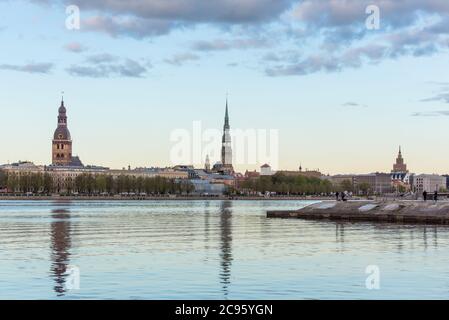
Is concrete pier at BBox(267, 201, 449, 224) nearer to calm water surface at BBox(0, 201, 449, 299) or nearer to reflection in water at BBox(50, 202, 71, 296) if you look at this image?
calm water surface at BBox(0, 201, 449, 299)

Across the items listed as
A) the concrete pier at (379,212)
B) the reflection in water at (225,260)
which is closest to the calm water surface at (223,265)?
the reflection in water at (225,260)

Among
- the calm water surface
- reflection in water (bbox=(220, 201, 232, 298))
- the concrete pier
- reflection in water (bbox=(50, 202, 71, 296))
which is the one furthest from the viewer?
the concrete pier

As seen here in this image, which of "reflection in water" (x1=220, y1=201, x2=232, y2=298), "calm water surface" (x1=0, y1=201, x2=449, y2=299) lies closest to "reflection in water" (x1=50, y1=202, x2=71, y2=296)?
"calm water surface" (x1=0, y1=201, x2=449, y2=299)

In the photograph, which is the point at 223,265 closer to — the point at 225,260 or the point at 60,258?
the point at 225,260

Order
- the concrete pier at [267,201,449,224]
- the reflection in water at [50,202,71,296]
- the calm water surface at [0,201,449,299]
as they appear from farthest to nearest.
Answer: the concrete pier at [267,201,449,224] < the reflection in water at [50,202,71,296] < the calm water surface at [0,201,449,299]

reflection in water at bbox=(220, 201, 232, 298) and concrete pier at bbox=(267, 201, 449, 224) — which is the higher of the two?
concrete pier at bbox=(267, 201, 449, 224)

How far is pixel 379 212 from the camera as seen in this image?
7094cm

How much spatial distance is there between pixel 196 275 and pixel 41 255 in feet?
30.1

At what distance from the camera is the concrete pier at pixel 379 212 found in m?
65.2

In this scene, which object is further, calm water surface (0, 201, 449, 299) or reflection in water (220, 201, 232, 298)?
reflection in water (220, 201, 232, 298)

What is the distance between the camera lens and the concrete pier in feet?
214

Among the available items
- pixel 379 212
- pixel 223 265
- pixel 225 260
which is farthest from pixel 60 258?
pixel 379 212

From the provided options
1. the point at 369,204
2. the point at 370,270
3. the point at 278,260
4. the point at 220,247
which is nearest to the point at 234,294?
the point at 370,270
